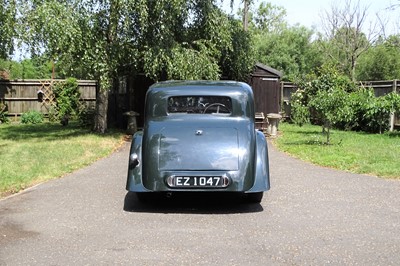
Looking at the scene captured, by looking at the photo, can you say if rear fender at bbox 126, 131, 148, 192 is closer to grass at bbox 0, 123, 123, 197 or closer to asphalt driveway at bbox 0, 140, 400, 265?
asphalt driveway at bbox 0, 140, 400, 265

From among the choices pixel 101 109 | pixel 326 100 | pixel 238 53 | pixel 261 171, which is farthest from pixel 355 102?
pixel 261 171

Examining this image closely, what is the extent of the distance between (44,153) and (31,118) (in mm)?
12234

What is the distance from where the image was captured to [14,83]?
25.1 m

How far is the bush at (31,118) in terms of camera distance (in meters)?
24.0

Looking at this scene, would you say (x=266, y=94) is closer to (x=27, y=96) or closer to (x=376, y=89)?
(x=376, y=89)

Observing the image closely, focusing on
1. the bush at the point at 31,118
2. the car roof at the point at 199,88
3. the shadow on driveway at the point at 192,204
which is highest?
the car roof at the point at 199,88

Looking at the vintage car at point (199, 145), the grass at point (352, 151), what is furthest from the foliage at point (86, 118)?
the vintage car at point (199, 145)

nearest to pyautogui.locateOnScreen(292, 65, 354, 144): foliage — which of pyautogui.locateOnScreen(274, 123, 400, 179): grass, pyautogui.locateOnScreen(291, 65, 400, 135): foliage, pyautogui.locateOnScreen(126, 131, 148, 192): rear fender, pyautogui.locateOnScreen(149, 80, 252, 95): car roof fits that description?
pyautogui.locateOnScreen(291, 65, 400, 135): foliage

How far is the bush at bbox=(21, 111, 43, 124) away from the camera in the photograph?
24.0 m

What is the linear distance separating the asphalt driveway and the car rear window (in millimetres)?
1310

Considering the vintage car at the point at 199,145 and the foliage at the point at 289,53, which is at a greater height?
the foliage at the point at 289,53

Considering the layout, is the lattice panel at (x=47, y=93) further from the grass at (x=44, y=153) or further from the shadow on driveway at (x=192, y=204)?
the shadow on driveway at (x=192, y=204)

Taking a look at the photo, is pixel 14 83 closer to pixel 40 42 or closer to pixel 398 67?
pixel 40 42

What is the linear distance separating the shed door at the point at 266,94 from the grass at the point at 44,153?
6.04 metres
